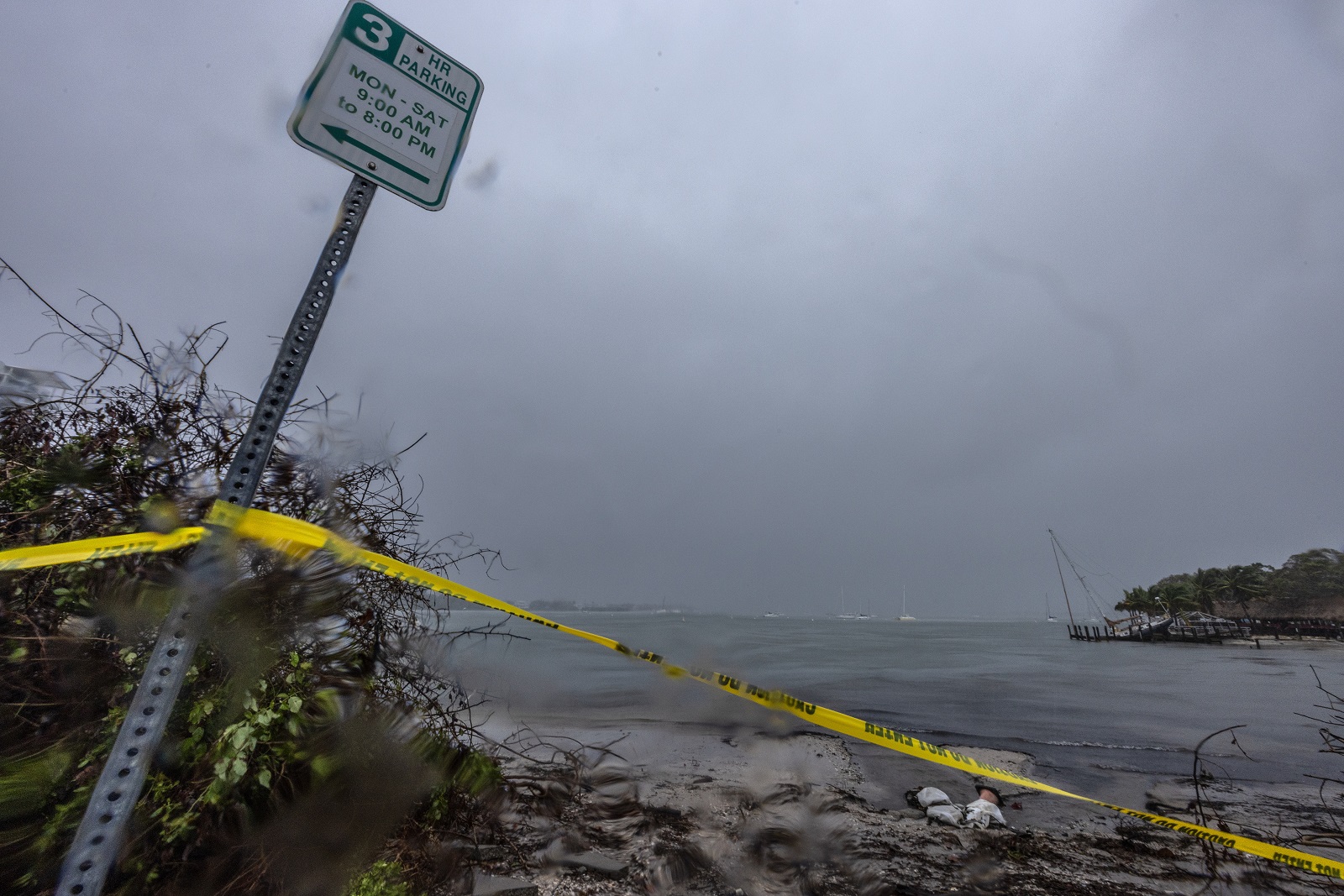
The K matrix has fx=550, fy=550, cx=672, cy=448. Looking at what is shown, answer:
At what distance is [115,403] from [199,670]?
1.25 m

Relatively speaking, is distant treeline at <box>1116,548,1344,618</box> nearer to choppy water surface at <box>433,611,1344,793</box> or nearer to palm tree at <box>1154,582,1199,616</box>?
palm tree at <box>1154,582,1199,616</box>

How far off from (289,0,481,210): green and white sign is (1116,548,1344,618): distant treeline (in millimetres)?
101846

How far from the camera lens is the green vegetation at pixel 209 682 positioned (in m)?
1.87

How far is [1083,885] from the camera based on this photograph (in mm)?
4316

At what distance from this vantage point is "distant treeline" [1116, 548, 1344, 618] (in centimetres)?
7069

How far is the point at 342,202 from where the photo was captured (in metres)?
1.18

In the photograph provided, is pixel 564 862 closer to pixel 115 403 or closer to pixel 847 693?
pixel 115 403

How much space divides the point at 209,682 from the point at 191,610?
1675 millimetres

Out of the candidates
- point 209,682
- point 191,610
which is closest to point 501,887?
point 209,682

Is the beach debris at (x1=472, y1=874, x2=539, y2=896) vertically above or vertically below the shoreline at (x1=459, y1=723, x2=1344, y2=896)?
above

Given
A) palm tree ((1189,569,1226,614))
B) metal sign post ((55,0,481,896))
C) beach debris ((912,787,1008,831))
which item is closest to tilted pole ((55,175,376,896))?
metal sign post ((55,0,481,896))

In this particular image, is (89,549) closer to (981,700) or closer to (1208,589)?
(981,700)

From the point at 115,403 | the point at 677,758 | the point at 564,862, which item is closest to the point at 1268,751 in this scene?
the point at 677,758

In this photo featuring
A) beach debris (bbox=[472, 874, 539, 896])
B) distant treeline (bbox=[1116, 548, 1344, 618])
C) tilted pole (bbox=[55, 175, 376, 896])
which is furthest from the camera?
distant treeline (bbox=[1116, 548, 1344, 618])
